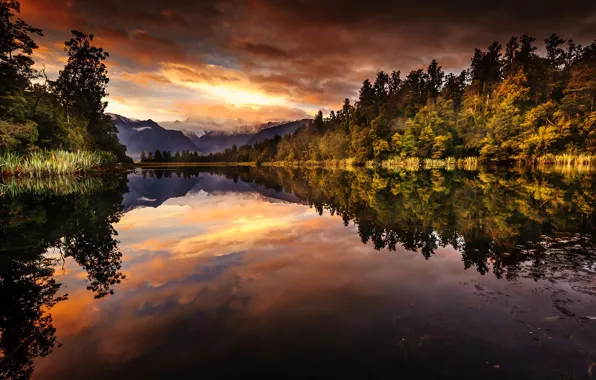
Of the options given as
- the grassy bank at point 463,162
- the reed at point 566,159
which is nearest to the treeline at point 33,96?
the grassy bank at point 463,162

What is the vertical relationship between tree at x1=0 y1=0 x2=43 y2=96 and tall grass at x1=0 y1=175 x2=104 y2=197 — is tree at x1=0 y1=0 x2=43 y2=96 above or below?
above

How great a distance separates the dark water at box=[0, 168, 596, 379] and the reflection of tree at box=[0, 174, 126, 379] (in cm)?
4

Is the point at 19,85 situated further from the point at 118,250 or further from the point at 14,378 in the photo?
the point at 14,378

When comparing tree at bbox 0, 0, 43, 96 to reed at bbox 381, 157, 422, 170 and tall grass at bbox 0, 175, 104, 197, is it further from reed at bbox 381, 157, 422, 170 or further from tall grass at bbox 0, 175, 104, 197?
reed at bbox 381, 157, 422, 170

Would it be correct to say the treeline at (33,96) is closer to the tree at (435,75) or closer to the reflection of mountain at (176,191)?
the reflection of mountain at (176,191)

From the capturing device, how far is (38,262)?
7578 millimetres

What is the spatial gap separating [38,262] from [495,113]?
77.3 metres

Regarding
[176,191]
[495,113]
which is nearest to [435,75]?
[495,113]

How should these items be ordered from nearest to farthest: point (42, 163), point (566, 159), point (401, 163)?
point (42, 163) < point (566, 159) < point (401, 163)

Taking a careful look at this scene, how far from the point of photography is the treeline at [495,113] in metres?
54.9

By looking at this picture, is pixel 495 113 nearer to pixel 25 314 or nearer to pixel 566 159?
pixel 566 159

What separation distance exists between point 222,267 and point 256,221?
630cm

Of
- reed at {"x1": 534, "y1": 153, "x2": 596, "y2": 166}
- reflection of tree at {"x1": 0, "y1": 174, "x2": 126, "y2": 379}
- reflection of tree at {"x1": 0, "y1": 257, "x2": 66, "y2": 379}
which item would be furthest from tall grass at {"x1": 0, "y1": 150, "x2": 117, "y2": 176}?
reed at {"x1": 534, "y1": 153, "x2": 596, "y2": 166}

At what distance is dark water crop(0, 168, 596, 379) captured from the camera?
363cm
